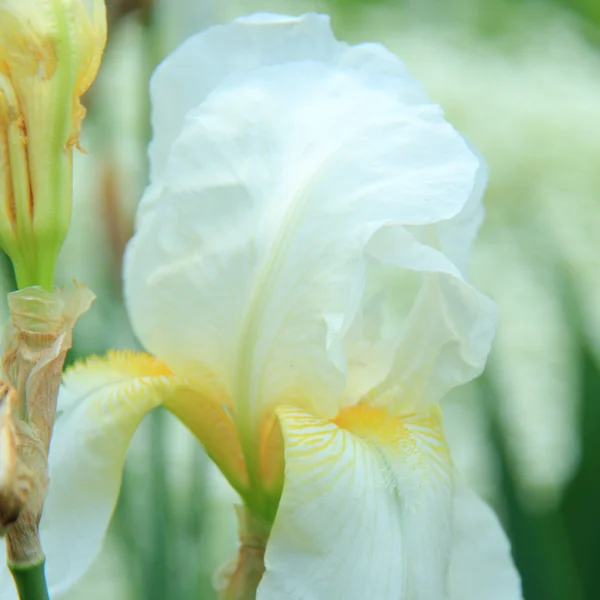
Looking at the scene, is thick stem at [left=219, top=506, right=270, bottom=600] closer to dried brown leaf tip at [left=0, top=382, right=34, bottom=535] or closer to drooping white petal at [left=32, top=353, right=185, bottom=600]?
drooping white petal at [left=32, top=353, right=185, bottom=600]

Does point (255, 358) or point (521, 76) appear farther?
point (521, 76)

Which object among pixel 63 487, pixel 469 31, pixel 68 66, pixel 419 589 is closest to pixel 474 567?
pixel 419 589

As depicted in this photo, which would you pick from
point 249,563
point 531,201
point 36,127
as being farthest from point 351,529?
point 531,201

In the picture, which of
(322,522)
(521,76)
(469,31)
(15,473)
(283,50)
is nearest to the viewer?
(15,473)

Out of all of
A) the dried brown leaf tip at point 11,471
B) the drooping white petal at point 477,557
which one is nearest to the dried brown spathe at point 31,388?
the dried brown leaf tip at point 11,471

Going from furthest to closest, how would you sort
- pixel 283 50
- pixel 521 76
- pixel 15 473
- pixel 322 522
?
pixel 521 76, pixel 283 50, pixel 322 522, pixel 15 473

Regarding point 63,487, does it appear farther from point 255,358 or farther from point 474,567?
point 474,567

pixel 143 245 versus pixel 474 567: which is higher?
pixel 143 245

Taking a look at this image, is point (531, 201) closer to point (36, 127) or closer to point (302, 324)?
point (302, 324)
